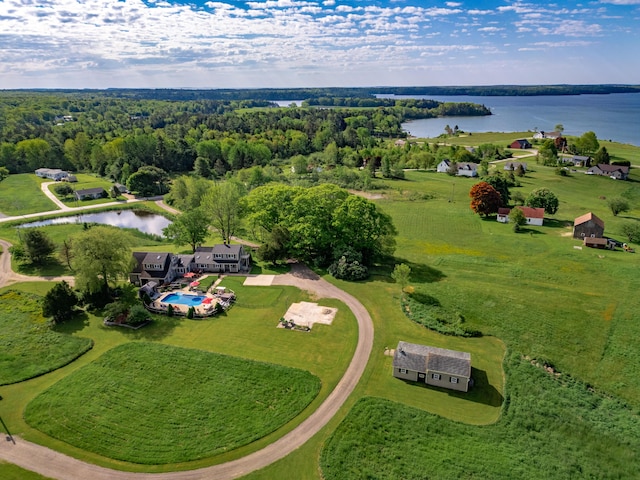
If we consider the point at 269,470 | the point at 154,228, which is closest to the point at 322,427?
the point at 269,470

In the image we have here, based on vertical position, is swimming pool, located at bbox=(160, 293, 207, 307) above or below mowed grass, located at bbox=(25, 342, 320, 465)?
above

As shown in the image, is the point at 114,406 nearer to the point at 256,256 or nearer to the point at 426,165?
the point at 256,256

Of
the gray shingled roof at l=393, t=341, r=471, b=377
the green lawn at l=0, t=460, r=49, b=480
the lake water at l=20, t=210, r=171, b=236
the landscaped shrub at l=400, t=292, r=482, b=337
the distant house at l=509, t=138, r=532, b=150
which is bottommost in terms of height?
the green lawn at l=0, t=460, r=49, b=480

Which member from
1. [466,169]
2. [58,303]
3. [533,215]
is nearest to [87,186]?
[58,303]

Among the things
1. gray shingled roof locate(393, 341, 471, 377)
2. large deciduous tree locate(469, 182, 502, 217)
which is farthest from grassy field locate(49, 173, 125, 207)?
gray shingled roof locate(393, 341, 471, 377)

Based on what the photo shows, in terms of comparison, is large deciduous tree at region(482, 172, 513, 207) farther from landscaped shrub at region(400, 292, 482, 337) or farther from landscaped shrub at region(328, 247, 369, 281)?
landscaped shrub at region(400, 292, 482, 337)

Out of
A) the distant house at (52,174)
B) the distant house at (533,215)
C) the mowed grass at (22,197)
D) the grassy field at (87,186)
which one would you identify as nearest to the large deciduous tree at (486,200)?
the distant house at (533,215)

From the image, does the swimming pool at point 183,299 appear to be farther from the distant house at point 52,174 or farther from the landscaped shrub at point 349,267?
the distant house at point 52,174

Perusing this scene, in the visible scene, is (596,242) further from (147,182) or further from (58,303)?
(147,182)
